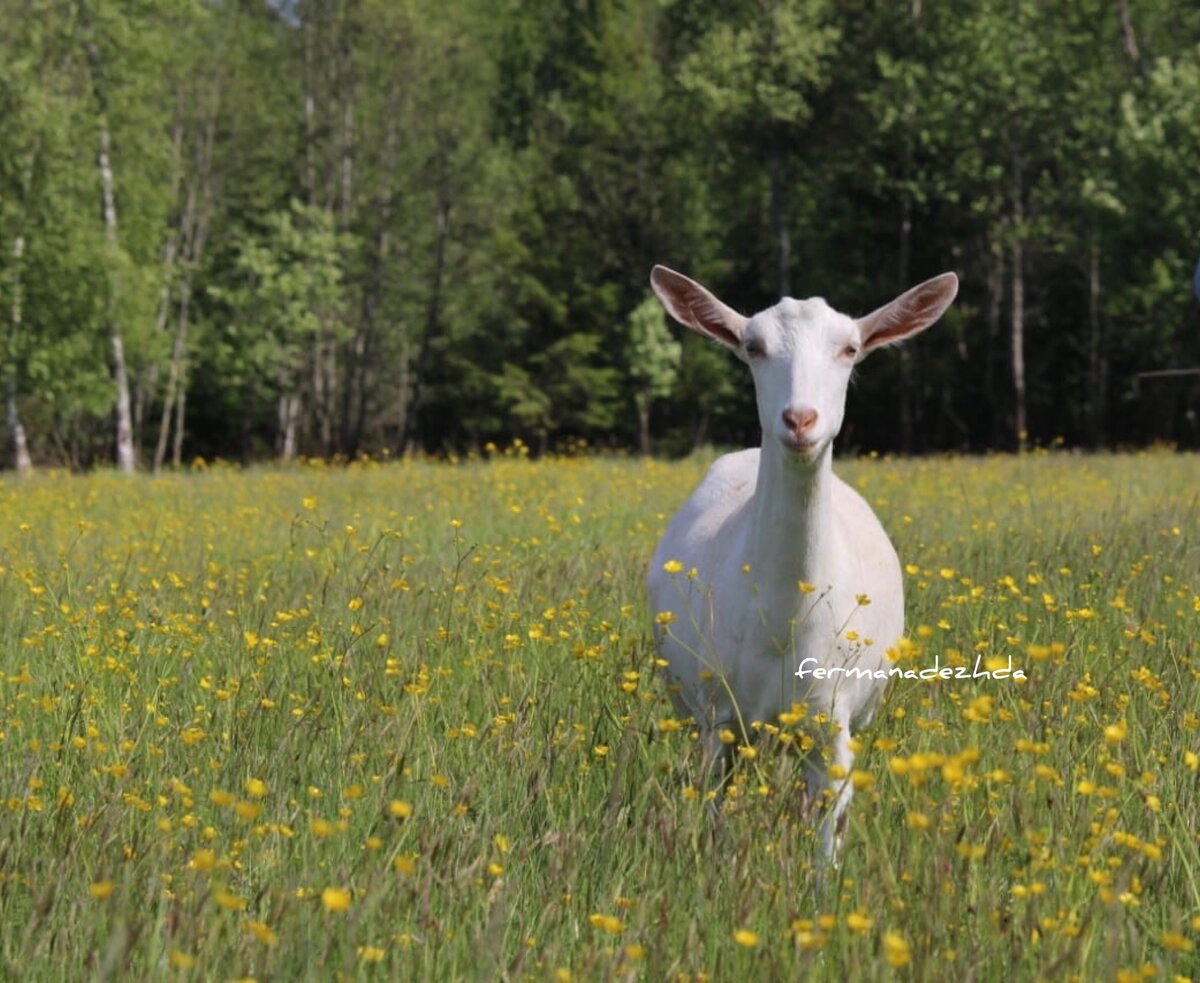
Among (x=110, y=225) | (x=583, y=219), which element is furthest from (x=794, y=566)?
(x=583, y=219)

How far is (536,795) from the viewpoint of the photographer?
356cm

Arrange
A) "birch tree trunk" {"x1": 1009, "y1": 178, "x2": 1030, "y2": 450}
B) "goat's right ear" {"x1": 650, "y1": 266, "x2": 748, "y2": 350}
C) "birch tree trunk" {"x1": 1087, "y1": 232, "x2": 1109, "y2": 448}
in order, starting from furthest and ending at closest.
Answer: "birch tree trunk" {"x1": 1087, "y1": 232, "x2": 1109, "y2": 448} < "birch tree trunk" {"x1": 1009, "y1": 178, "x2": 1030, "y2": 450} < "goat's right ear" {"x1": 650, "y1": 266, "x2": 748, "y2": 350}

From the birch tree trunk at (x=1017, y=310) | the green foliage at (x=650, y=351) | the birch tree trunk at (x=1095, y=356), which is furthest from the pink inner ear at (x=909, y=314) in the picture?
the green foliage at (x=650, y=351)

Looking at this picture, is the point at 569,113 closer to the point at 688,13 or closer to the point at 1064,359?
the point at 688,13

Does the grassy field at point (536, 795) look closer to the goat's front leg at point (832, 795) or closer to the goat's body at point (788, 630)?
the goat's front leg at point (832, 795)

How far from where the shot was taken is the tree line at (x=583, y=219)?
26484 millimetres

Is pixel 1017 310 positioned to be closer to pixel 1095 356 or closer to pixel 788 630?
→ pixel 1095 356

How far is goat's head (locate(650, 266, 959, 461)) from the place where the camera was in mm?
3783

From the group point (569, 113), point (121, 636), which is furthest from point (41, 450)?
point (121, 636)

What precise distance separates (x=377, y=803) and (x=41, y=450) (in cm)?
3804

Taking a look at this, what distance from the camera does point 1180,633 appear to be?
5.79 m

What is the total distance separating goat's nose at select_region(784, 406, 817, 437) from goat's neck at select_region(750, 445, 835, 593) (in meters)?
0.27

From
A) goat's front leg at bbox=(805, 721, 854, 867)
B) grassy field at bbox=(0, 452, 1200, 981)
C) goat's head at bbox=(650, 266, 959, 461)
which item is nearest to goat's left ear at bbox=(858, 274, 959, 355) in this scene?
goat's head at bbox=(650, 266, 959, 461)

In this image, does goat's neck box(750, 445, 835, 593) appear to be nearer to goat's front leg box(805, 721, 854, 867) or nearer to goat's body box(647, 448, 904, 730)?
goat's body box(647, 448, 904, 730)
